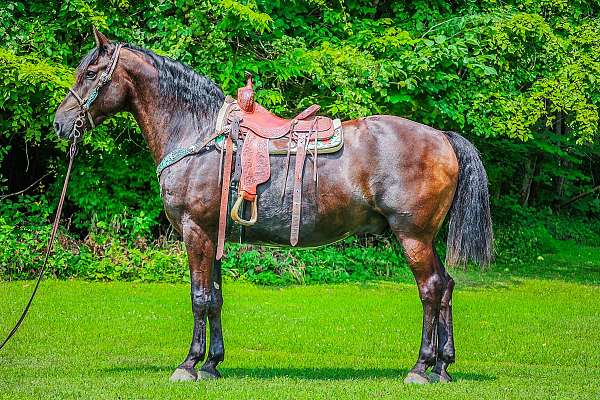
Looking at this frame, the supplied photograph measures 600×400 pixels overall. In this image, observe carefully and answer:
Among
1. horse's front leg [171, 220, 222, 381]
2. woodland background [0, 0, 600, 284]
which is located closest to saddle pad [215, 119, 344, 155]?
horse's front leg [171, 220, 222, 381]

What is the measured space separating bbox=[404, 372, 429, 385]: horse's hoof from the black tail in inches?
38.0

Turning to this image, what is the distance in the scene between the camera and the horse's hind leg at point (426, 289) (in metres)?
7.31

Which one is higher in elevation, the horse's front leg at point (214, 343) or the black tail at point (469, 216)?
the black tail at point (469, 216)

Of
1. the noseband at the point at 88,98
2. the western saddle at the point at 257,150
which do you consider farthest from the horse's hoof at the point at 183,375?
the noseband at the point at 88,98

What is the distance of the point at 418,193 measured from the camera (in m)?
7.33

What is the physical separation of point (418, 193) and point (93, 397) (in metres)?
2.90

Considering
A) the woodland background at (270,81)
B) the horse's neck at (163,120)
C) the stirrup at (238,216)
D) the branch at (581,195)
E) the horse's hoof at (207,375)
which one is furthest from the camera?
the branch at (581,195)

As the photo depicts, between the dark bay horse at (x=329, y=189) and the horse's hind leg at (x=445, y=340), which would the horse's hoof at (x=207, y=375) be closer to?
the dark bay horse at (x=329, y=189)

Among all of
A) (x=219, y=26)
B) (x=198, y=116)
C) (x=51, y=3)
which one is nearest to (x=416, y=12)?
(x=219, y=26)

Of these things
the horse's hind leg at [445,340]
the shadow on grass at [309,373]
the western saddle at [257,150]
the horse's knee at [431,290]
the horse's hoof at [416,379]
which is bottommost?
the shadow on grass at [309,373]

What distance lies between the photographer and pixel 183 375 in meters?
7.35

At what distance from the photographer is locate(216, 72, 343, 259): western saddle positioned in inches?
290

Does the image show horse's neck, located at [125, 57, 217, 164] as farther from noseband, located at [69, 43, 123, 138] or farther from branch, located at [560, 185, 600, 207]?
branch, located at [560, 185, 600, 207]

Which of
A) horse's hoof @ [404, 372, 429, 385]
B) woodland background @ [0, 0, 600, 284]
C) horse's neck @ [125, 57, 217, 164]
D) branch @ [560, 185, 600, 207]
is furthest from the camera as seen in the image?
branch @ [560, 185, 600, 207]
